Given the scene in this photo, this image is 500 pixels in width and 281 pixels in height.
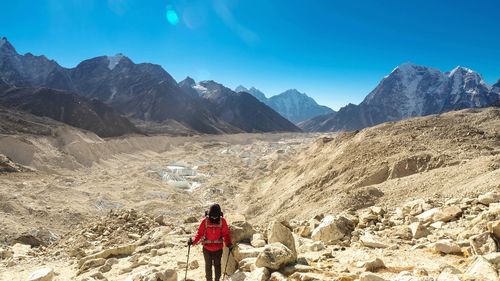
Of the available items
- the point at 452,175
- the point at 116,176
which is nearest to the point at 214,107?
the point at 116,176

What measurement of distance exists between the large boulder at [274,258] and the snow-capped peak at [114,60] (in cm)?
18772

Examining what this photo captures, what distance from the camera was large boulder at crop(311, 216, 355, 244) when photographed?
29.8 feet

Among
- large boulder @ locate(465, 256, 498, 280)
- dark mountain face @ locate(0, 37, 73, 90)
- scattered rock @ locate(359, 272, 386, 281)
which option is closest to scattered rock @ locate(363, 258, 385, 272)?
scattered rock @ locate(359, 272, 386, 281)

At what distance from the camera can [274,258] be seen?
22.6ft

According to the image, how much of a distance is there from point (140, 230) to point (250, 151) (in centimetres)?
5684

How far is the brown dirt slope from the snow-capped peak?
548ft

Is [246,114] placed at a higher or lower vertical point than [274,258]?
higher

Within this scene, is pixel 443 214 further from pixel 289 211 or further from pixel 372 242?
pixel 289 211

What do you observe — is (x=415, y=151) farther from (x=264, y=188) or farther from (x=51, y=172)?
(x=51, y=172)

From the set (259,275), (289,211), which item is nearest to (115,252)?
(259,275)

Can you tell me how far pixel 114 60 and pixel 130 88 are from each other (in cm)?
4356

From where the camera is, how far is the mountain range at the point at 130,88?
430 feet

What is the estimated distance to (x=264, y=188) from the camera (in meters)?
33.8

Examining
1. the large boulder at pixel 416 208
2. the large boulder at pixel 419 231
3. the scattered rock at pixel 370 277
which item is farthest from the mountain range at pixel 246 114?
the scattered rock at pixel 370 277
